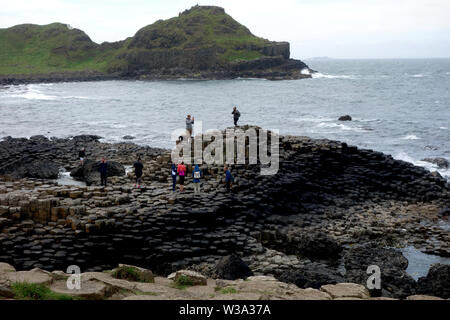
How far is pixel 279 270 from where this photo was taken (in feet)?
51.6

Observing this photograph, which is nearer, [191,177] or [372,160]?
[191,177]

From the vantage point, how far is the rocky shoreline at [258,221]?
15820 mm

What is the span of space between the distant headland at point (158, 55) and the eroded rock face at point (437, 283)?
392 ft

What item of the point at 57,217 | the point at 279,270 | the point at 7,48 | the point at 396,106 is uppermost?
the point at 7,48

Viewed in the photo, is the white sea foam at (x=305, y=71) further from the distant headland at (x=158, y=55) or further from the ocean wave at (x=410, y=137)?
the ocean wave at (x=410, y=137)

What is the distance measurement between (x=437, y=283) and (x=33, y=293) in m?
11.9
